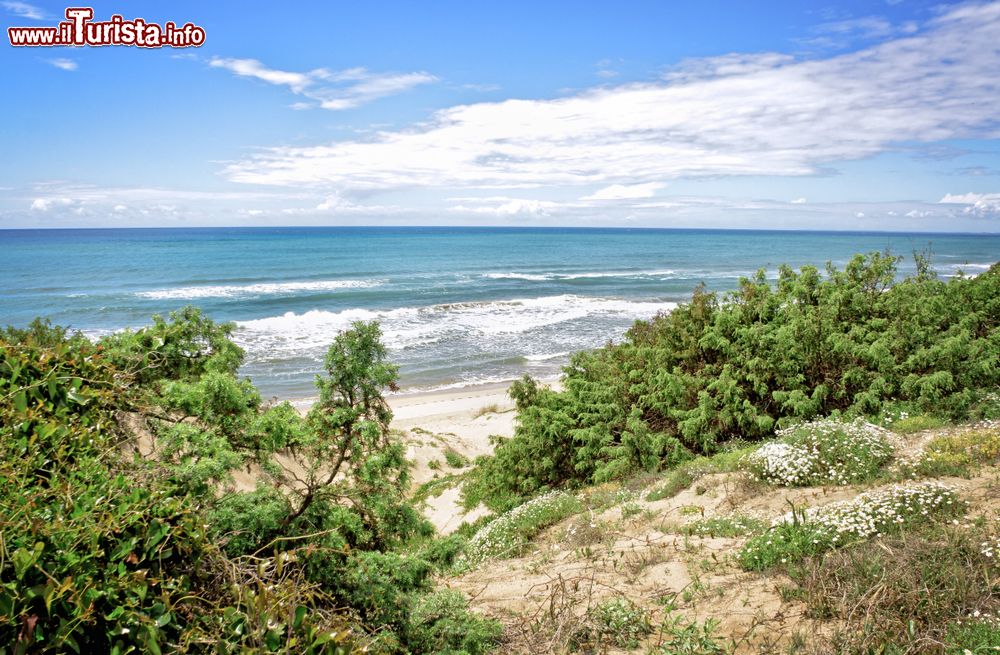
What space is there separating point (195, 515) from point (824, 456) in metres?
7.91

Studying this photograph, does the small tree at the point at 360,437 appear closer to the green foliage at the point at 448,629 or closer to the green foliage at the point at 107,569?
the green foliage at the point at 448,629

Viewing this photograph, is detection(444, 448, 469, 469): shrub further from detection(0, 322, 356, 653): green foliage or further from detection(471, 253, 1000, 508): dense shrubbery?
detection(0, 322, 356, 653): green foliage

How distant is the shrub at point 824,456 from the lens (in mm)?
7715

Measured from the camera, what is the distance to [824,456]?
8109 mm

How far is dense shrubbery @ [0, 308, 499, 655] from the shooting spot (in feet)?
7.19

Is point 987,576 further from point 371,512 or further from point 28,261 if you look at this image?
point 28,261

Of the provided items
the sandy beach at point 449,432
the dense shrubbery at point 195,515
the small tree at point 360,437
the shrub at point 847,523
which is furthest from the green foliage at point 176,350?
the sandy beach at point 449,432

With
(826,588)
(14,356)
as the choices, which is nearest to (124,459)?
(14,356)

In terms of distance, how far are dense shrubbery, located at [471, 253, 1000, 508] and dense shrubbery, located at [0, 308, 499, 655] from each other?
6351mm

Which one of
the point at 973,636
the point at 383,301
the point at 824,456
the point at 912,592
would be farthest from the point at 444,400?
the point at 383,301

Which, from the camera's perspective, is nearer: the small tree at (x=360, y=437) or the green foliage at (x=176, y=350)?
the small tree at (x=360, y=437)

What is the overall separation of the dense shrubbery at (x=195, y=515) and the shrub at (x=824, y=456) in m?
5.13

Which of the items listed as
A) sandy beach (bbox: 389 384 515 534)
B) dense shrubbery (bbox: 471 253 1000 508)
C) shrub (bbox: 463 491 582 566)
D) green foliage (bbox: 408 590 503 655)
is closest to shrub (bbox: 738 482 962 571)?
green foliage (bbox: 408 590 503 655)

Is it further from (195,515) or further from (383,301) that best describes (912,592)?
(383,301)
